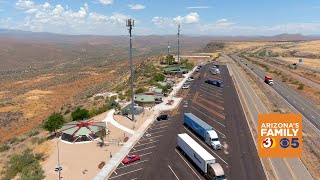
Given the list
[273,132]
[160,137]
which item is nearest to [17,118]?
[160,137]

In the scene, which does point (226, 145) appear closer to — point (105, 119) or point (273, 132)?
point (273, 132)

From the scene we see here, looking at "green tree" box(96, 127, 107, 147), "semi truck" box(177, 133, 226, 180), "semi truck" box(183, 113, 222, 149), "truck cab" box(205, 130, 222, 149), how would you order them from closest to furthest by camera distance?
"semi truck" box(177, 133, 226, 180), "truck cab" box(205, 130, 222, 149), "semi truck" box(183, 113, 222, 149), "green tree" box(96, 127, 107, 147)

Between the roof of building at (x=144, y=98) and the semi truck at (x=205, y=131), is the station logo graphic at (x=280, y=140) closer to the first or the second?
the semi truck at (x=205, y=131)

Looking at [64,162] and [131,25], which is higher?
[131,25]

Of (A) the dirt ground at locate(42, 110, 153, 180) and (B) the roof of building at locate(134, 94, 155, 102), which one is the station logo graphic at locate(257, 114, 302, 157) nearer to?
(A) the dirt ground at locate(42, 110, 153, 180)

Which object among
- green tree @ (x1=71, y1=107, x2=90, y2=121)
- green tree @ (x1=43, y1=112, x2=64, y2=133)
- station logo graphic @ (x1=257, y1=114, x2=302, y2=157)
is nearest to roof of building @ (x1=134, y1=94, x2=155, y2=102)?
green tree @ (x1=71, y1=107, x2=90, y2=121)

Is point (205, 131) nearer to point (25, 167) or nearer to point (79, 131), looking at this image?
point (79, 131)

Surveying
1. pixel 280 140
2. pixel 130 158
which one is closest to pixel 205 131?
pixel 280 140
